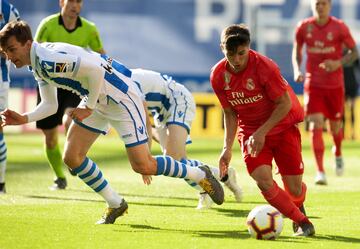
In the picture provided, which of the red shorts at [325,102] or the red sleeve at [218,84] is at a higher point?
the red sleeve at [218,84]

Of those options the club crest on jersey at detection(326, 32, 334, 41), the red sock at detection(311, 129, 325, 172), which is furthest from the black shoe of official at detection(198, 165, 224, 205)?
the club crest on jersey at detection(326, 32, 334, 41)

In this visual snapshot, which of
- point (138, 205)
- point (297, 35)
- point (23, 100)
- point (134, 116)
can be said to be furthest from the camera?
point (23, 100)

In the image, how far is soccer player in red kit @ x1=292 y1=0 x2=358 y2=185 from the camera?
45.3 feet

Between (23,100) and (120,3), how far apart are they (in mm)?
3570

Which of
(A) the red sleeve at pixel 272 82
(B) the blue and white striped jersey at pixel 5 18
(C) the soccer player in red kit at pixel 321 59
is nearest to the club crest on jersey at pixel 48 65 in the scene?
(A) the red sleeve at pixel 272 82

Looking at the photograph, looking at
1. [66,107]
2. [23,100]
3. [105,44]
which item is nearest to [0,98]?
[66,107]

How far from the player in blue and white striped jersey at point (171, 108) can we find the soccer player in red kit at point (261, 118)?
1752mm

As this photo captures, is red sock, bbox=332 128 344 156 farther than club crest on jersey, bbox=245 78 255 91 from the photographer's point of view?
Yes

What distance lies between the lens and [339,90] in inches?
556

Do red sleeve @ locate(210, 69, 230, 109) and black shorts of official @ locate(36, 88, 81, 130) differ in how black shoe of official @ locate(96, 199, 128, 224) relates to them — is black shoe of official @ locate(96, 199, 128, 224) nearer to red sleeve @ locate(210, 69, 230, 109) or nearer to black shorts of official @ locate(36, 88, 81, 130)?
red sleeve @ locate(210, 69, 230, 109)

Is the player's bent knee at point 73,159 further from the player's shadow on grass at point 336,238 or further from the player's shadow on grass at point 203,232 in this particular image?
the player's shadow on grass at point 336,238

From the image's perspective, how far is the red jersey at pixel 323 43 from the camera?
13922 mm

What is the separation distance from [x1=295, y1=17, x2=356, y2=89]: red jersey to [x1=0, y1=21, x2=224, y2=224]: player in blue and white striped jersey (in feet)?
15.1

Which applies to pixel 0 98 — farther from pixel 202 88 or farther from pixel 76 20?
pixel 202 88
